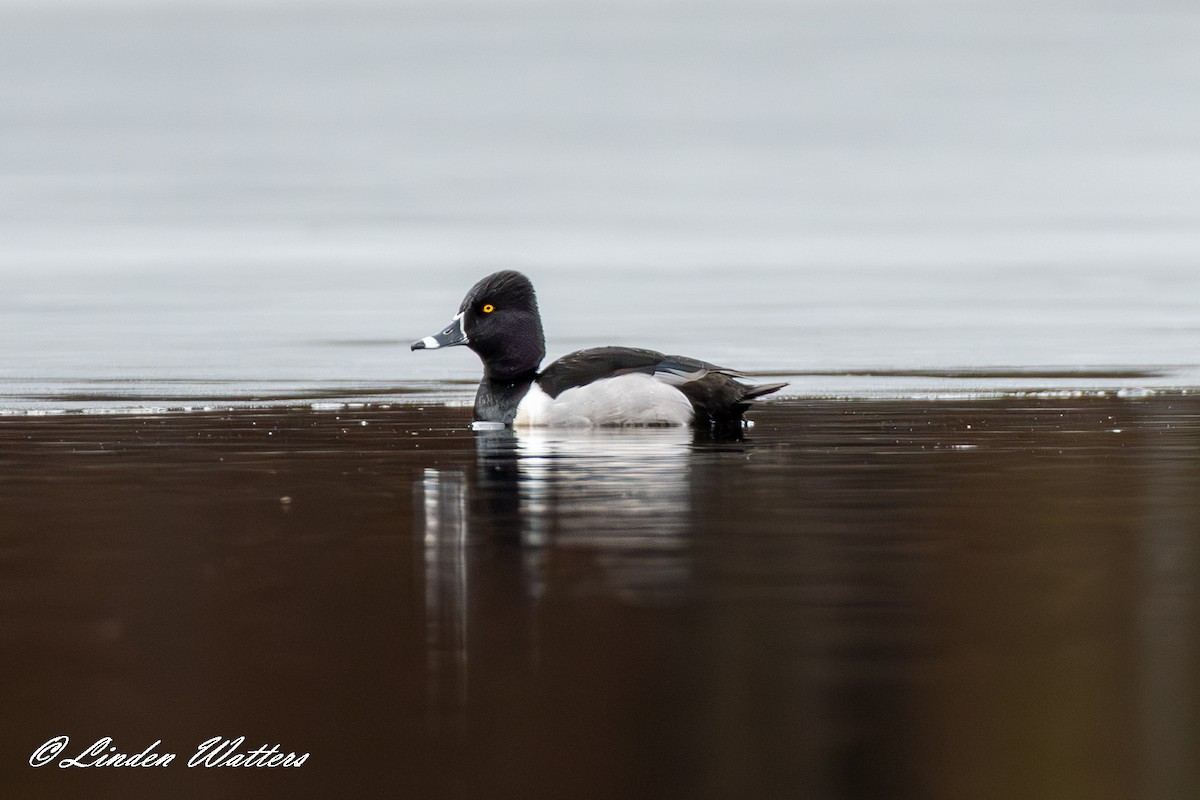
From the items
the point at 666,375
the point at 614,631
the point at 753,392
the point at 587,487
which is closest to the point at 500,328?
the point at 666,375

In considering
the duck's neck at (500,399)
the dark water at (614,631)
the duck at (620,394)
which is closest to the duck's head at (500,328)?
the duck's neck at (500,399)

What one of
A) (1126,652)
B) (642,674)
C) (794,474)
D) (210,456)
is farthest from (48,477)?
(1126,652)

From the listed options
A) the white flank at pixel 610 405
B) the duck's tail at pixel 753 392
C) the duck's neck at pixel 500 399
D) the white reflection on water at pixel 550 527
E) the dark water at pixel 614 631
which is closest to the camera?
the dark water at pixel 614 631

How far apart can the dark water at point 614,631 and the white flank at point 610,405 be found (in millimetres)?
4300

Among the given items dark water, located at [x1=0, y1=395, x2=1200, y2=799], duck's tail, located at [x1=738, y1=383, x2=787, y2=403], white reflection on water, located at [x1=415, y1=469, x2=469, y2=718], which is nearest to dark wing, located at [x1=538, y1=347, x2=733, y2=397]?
duck's tail, located at [x1=738, y1=383, x2=787, y2=403]

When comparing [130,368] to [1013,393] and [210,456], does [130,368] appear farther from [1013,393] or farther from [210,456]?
[210,456]

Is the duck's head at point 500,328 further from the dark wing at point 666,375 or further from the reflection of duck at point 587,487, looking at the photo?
the reflection of duck at point 587,487

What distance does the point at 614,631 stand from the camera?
14.9ft

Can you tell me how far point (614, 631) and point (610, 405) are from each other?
29.2 ft

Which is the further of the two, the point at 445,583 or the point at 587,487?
the point at 587,487

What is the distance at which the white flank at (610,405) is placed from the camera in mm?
13398

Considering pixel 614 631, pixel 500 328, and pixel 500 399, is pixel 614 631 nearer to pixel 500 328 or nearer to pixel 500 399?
pixel 500 399

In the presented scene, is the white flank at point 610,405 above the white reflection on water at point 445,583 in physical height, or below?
above

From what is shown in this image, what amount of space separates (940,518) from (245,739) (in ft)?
13.5
